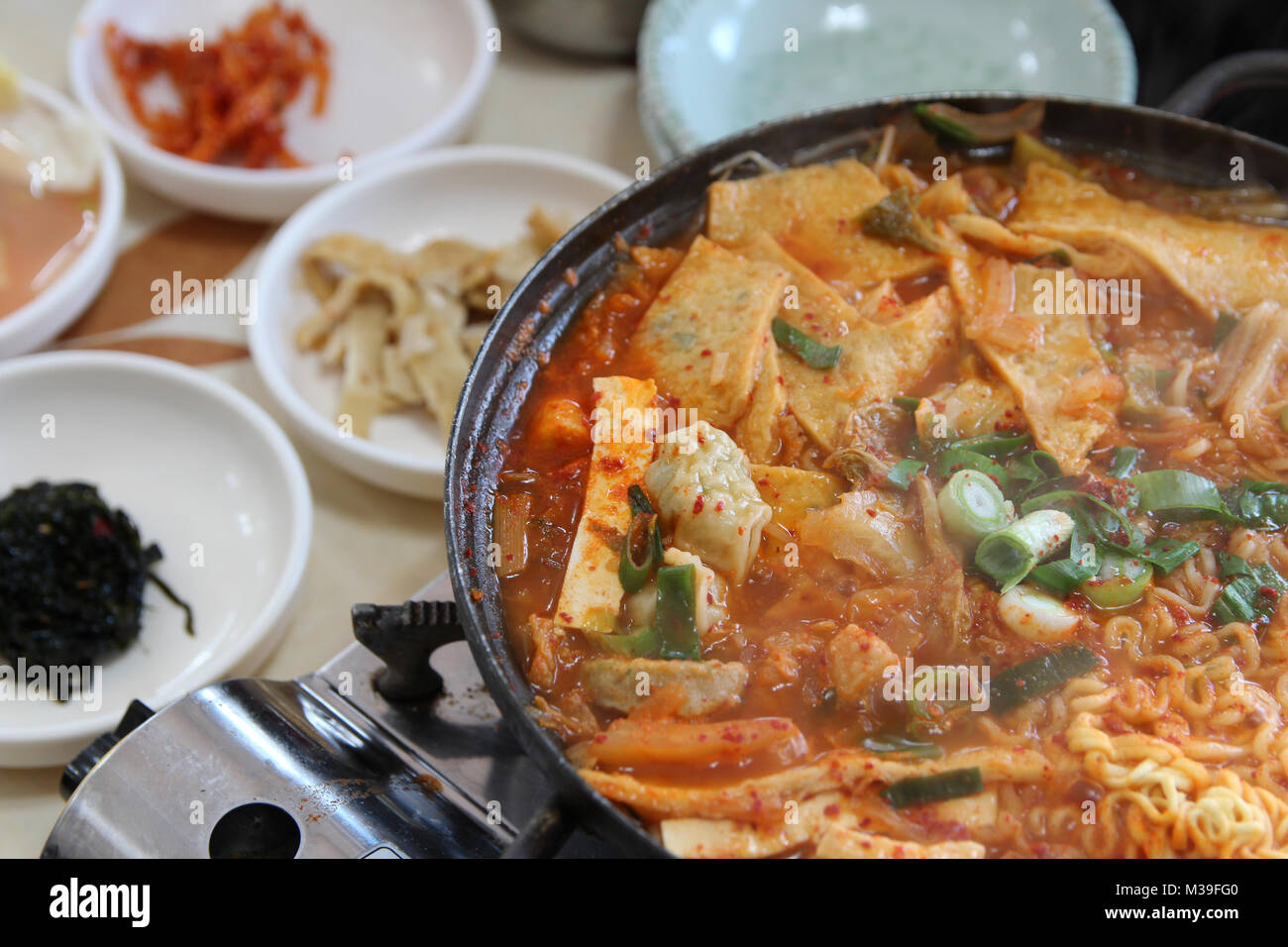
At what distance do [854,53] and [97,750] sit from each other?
3520 mm

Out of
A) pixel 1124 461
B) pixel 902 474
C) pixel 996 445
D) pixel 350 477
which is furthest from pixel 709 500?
pixel 350 477

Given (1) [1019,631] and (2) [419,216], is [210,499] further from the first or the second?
(1) [1019,631]

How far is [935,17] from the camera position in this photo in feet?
13.9

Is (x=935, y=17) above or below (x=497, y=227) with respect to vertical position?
above

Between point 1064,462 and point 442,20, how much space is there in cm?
333

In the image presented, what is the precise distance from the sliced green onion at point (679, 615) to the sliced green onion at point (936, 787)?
1.41 feet

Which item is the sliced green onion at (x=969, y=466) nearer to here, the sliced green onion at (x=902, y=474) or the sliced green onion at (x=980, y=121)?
the sliced green onion at (x=902, y=474)

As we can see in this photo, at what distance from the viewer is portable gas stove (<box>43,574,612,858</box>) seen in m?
2.01

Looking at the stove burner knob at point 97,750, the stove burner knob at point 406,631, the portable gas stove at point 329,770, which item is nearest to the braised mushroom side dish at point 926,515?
the stove burner knob at point 406,631

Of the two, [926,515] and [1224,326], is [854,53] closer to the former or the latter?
[1224,326]

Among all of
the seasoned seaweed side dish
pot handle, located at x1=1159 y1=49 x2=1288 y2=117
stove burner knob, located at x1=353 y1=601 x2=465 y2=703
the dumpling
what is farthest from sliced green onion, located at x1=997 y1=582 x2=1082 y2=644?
the seasoned seaweed side dish

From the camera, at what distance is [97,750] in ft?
7.21

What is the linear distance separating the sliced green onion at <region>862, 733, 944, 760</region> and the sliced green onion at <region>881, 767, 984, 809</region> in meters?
0.05
